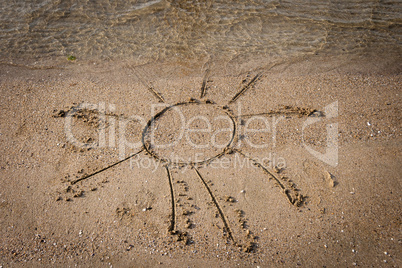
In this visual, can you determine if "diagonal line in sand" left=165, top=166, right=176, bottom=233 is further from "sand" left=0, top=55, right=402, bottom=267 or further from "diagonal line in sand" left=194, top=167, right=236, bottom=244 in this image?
"diagonal line in sand" left=194, top=167, right=236, bottom=244

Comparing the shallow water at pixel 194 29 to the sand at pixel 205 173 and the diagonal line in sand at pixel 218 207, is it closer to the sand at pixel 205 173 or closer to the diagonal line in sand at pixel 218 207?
the sand at pixel 205 173

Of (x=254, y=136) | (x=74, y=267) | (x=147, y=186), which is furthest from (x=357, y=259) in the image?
(x=74, y=267)

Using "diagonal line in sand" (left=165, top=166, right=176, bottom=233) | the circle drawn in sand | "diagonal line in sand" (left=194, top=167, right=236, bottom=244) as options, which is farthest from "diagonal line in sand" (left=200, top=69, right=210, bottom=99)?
"diagonal line in sand" (left=165, top=166, right=176, bottom=233)

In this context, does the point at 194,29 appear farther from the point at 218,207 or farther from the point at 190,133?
the point at 218,207

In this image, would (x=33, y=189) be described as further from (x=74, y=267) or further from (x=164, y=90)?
(x=164, y=90)

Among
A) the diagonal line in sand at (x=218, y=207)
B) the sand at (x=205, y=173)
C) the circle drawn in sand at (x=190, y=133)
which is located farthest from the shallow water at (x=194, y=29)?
the diagonal line in sand at (x=218, y=207)

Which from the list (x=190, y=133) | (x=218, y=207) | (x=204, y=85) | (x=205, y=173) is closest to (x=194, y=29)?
(x=204, y=85)
